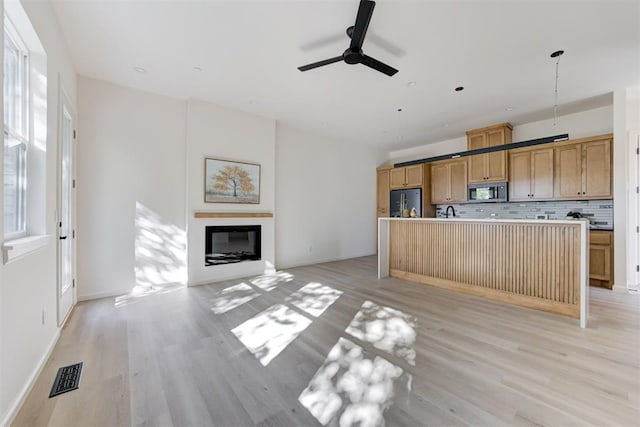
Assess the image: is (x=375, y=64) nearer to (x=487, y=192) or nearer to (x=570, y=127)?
(x=487, y=192)

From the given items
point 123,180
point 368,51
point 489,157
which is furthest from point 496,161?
point 123,180

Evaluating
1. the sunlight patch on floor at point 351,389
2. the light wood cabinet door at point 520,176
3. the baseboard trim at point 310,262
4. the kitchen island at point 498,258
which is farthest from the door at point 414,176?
the sunlight patch on floor at point 351,389

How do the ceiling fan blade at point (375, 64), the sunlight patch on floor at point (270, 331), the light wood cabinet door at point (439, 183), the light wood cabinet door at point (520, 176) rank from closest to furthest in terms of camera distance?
the sunlight patch on floor at point (270, 331), the ceiling fan blade at point (375, 64), the light wood cabinet door at point (520, 176), the light wood cabinet door at point (439, 183)

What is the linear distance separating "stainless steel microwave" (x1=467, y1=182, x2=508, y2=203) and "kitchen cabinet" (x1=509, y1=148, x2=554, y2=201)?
0.43 ft

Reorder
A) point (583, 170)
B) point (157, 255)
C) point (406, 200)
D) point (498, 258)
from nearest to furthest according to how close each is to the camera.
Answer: point (498, 258) < point (157, 255) < point (583, 170) < point (406, 200)

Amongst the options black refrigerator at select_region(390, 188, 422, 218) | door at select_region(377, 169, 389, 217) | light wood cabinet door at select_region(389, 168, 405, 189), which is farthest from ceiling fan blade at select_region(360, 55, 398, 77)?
door at select_region(377, 169, 389, 217)

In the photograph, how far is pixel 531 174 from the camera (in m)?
4.89

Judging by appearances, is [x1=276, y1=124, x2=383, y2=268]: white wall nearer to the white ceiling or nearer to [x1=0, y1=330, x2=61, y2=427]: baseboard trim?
the white ceiling

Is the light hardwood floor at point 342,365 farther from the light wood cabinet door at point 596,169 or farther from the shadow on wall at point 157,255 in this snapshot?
the light wood cabinet door at point 596,169

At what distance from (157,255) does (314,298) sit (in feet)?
8.26

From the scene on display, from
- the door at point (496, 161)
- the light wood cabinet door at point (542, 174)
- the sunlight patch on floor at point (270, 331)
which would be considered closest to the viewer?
the sunlight patch on floor at point (270, 331)

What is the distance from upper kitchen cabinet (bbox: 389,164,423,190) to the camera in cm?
639

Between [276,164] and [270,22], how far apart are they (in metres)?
3.09

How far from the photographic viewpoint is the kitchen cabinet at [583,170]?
4.18 meters
